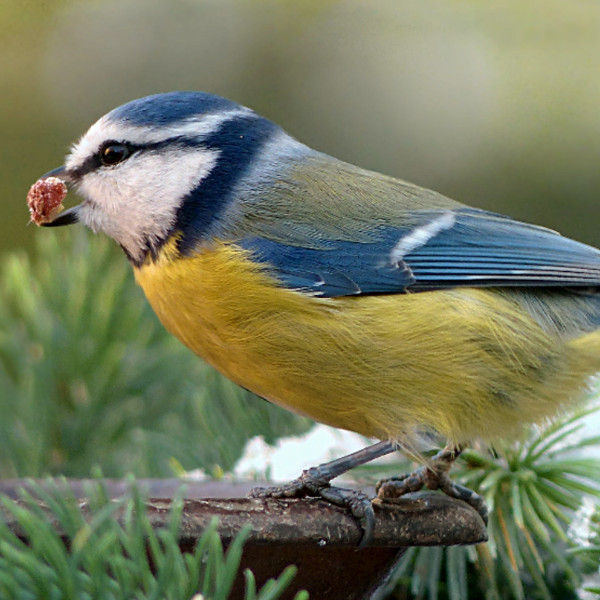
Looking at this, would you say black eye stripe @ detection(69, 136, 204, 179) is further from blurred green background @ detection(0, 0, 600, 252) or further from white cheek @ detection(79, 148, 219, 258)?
blurred green background @ detection(0, 0, 600, 252)

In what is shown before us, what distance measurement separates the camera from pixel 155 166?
1.49 metres

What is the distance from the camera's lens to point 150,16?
328cm

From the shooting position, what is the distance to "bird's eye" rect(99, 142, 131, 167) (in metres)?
1.49

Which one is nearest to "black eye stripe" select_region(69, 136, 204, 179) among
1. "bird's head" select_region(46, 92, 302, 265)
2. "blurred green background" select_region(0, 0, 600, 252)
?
"bird's head" select_region(46, 92, 302, 265)

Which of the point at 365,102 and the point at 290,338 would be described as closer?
the point at 290,338

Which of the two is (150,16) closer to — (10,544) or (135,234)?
(135,234)

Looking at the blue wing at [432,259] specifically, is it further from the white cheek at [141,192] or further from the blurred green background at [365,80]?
the blurred green background at [365,80]

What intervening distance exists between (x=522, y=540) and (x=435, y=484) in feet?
0.45

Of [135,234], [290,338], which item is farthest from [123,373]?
[290,338]

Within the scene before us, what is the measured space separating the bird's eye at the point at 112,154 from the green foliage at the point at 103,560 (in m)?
0.81

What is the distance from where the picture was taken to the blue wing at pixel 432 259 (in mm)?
1354

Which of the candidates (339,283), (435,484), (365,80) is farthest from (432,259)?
(365,80)

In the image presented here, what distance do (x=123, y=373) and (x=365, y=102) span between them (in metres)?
1.93

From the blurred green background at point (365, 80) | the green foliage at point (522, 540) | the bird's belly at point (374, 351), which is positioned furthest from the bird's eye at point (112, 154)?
the blurred green background at point (365, 80)
